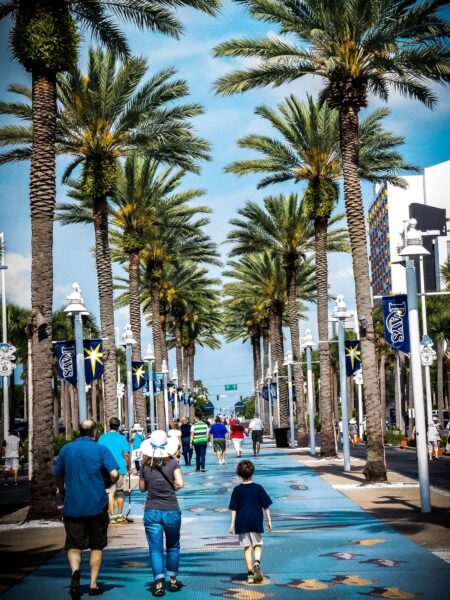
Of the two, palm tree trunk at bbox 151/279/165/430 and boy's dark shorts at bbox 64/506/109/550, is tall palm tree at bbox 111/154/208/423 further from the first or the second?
boy's dark shorts at bbox 64/506/109/550

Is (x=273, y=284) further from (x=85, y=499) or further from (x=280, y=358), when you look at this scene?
(x=85, y=499)

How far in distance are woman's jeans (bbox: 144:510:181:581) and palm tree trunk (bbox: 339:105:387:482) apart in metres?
12.9

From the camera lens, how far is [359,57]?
23.6m

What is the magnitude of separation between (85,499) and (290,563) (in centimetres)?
290

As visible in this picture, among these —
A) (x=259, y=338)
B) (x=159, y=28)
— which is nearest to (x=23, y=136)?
(x=159, y=28)

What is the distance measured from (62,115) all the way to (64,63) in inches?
309

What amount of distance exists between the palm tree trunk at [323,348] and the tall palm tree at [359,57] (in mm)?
10287

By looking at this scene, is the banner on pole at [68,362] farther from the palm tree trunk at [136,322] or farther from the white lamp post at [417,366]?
the palm tree trunk at [136,322]

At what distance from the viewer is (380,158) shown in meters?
32.3

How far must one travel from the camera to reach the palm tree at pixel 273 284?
54594mm

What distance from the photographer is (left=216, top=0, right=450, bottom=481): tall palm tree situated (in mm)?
22984

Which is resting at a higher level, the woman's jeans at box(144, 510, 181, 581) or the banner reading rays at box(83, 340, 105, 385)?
the banner reading rays at box(83, 340, 105, 385)

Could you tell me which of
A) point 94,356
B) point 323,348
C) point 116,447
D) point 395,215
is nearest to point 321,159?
point 323,348

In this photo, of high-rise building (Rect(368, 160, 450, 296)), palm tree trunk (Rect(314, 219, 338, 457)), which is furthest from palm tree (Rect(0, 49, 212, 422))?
high-rise building (Rect(368, 160, 450, 296))
